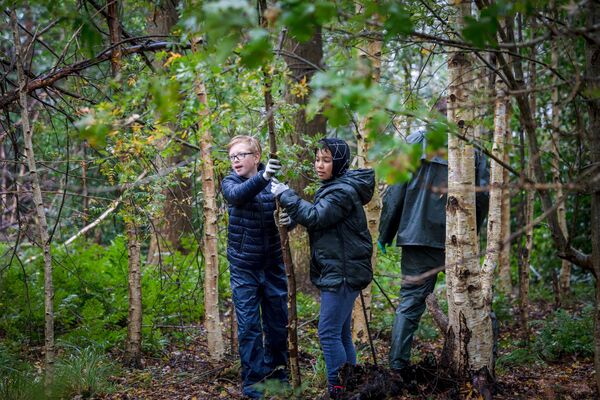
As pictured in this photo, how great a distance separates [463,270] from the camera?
13.6 feet

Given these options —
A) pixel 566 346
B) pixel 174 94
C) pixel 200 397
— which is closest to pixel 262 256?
pixel 200 397

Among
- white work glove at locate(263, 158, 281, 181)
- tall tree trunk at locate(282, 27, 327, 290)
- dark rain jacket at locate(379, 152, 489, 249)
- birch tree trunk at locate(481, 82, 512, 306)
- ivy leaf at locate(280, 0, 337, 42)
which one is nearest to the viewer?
ivy leaf at locate(280, 0, 337, 42)

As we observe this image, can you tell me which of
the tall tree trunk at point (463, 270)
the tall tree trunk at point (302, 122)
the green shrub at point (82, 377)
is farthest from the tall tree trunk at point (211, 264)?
the tall tree trunk at point (463, 270)

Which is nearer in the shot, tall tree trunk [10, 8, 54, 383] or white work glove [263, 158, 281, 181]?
Answer: white work glove [263, 158, 281, 181]

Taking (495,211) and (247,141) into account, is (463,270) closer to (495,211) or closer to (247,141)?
(495,211)

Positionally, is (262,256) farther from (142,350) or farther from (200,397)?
(142,350)

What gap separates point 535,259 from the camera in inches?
400

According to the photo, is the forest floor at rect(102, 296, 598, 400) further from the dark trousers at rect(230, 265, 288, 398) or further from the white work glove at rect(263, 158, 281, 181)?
the white work glove at rect(263, 158, 281, 181)

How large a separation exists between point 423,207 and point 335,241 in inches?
35.5

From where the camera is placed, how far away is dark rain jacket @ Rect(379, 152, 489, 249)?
4559 millimetres

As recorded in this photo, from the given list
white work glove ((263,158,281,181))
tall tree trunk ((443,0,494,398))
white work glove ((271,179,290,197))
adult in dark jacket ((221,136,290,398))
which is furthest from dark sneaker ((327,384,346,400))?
white work glove ((263,158,281,181))

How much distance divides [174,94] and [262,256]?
81.3 inches

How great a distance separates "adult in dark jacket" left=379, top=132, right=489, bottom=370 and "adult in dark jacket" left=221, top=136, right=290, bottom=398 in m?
0.92

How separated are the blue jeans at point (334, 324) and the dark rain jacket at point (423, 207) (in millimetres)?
764
